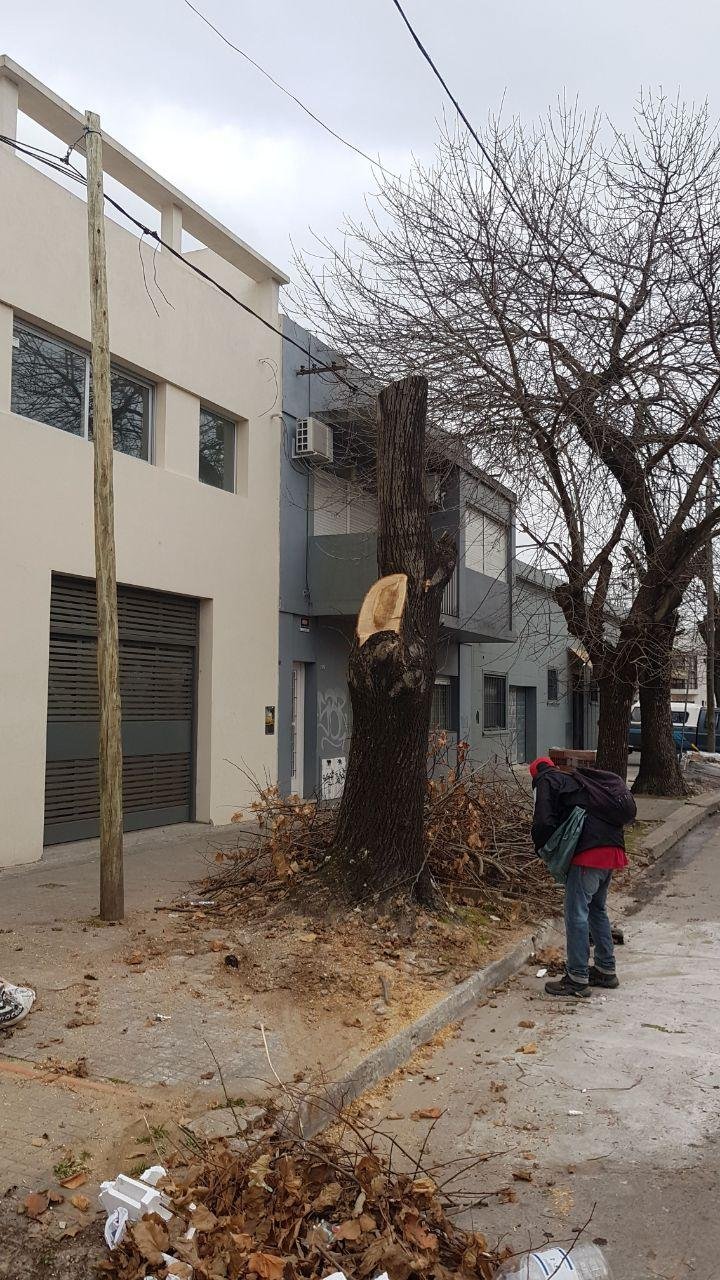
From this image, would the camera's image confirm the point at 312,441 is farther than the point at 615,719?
Yes

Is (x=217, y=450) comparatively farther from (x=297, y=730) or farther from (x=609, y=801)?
(x=609, y=801)

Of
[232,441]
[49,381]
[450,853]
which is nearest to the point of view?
[450,853]

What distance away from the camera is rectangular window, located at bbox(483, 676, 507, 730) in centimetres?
2256

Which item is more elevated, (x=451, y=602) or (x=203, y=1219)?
(x=451, y=602)

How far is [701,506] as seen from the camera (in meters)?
14.4

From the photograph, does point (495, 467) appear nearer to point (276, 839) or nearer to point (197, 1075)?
point (276, 839)

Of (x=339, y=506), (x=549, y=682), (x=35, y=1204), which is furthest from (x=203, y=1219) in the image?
(x=549, y=682)

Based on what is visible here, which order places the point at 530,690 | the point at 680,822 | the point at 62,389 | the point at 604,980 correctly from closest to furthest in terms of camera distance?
the point at 604,980
the point at 62,389
the point at 680,822
the point at 530,690

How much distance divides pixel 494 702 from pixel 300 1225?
20681mm

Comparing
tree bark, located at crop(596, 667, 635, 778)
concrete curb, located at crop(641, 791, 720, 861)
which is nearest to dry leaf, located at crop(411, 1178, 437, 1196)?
concrete curb, located at crop(641, 791, 720, 861)

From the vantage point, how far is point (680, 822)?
46.1 feet

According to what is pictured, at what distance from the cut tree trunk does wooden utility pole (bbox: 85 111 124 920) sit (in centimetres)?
164

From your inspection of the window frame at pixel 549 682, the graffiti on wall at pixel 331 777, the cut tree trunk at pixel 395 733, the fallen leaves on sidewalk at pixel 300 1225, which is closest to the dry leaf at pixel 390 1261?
the fallen leaves on sidewalk at pixel 300 1225

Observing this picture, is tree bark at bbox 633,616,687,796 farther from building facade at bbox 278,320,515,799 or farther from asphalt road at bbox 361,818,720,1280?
asphalt road at bbox 361,818,720,1280
